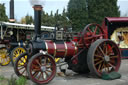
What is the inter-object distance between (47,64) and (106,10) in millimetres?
26253

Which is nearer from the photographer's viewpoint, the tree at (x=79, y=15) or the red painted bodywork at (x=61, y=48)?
the red painted bodywork at (x=61, y=48)

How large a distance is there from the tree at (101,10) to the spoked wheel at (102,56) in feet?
77.2

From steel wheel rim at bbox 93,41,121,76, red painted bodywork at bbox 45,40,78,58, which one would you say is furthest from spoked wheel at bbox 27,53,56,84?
steel wheel rim at bbox 93,41,121,76

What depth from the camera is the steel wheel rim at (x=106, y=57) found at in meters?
5.86

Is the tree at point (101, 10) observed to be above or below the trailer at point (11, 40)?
above

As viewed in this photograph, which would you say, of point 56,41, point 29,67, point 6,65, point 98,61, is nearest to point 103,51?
point 98,61

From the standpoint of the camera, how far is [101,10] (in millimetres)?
29375

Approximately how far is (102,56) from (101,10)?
2445 cm

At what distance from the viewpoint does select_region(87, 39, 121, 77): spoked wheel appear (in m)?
5.59

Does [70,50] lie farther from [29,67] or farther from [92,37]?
[29,67]

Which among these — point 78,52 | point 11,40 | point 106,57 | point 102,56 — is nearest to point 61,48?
point 78,52

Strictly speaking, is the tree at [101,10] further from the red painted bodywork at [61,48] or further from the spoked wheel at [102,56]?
the red painted bodywork at [61,48]

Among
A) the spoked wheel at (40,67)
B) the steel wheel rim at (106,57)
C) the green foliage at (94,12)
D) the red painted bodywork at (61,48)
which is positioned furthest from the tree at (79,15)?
the spoked wheel at (40,67)

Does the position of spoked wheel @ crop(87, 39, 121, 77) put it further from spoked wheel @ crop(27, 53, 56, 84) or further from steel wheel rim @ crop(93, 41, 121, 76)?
spoked wheel @ crop(27, 53, 56, 84)
